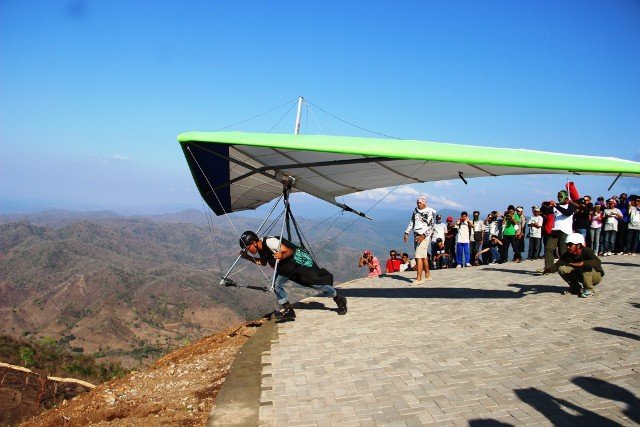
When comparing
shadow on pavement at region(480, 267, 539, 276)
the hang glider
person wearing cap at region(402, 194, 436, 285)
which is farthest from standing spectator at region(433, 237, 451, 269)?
the hang glider

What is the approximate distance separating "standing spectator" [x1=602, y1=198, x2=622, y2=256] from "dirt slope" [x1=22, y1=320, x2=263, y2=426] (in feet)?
38.2

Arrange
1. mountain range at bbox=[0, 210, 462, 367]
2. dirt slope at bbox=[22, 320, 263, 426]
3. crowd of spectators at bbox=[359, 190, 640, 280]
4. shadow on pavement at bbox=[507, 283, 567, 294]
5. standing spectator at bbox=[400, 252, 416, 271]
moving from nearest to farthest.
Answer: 1. dirt slope at bbox=[22, 320, 263, 426]
2. shadow on pavement at bbox=[507, 283, 567, 294]
3. crowd of spectators at bbox=[359, 190, 640, 280]
4. standing spectator at bbox=[400, 252, 416, 271]
5. mountain range at bbox=[0, 210, 462, 367]

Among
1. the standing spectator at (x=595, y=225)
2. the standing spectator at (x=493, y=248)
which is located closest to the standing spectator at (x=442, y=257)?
the standing spectator at (x=493, y=248)

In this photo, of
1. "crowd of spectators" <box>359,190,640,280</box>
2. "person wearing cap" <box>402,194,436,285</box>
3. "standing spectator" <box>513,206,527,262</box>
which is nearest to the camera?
"person wearing cap" <box>402,194,436,285</box>

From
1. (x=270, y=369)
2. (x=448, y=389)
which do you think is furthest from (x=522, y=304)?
(x=270, y=369)

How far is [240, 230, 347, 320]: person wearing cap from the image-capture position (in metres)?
7.67

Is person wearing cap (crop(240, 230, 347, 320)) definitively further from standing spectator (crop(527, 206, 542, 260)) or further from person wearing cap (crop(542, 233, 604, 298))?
standing spectator (crop(527, 206, 542, 260))

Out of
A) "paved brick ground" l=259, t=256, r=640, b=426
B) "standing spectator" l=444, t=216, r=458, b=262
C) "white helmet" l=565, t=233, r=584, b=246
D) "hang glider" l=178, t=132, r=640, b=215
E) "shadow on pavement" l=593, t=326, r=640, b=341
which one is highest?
"hang glider" l=178, t=132, r=640, b=215

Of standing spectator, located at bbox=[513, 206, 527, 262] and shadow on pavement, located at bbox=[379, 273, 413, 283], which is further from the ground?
standing spectator, located at bbox=[513, 206, 527, 262]

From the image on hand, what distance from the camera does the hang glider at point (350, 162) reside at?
6129mm

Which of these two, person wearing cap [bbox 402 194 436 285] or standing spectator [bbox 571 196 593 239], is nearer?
person wearing cap [bbox 402 194 436 285]

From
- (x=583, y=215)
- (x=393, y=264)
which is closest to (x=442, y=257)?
(x=393, y=264)

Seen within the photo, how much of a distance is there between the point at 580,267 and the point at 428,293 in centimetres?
314

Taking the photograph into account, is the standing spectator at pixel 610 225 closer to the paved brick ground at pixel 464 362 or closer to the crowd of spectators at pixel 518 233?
the crowd of spectators at pixel 518 233
